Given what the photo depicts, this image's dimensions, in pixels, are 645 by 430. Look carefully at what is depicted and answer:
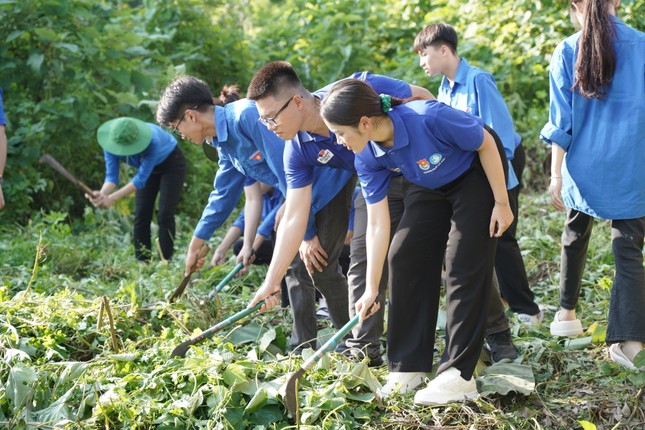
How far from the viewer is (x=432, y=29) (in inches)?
179

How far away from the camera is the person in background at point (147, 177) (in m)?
6.71

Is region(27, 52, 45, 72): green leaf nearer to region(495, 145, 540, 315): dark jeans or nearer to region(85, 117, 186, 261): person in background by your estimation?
region(85, 117, 186, 261): person in background

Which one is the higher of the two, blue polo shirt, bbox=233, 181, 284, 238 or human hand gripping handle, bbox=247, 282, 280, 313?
human hand gripping handle, bbox=247, 282, 280, 313

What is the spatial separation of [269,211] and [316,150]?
1.60 metres

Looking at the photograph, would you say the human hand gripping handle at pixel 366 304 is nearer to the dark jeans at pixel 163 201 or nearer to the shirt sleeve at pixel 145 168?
the dark jeans at pixel 163 201

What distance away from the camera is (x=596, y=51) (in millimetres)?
3656

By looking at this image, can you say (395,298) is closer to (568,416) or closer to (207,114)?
(568,416)

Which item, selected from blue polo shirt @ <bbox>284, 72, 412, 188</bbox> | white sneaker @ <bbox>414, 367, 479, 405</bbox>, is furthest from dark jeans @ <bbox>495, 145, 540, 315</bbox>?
white sneaker @ <bbox>414, 367, 479, 405</bbox>

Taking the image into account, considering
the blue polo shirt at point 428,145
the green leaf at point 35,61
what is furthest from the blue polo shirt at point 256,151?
the green leaf at point 35,61

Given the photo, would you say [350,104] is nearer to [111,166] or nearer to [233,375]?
[233,375]

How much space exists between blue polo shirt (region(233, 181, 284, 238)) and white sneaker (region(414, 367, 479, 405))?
1.96 meters

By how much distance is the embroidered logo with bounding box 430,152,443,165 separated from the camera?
10.6 feet

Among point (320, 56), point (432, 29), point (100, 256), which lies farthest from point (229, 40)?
point (432, 29)

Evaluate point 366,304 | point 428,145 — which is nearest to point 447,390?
point 366,304
